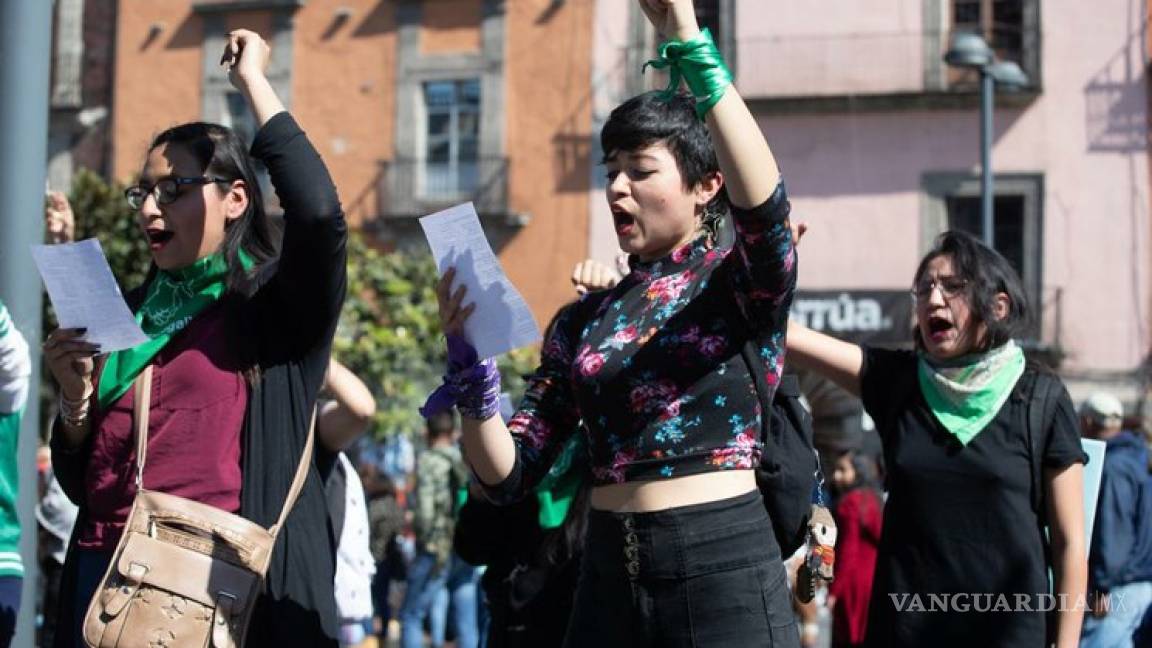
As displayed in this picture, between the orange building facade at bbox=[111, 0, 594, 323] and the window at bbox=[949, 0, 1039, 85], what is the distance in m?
5.65

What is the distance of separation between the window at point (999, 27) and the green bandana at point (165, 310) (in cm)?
2253

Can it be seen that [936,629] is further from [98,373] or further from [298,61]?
[298,61]

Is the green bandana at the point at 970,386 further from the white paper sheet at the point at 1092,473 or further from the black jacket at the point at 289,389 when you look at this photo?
the black jacket at the point at 289,389

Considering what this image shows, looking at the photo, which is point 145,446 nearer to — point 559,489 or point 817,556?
point 817,556

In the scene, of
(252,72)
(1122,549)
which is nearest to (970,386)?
(252,72)

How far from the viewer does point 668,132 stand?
3.36 metres

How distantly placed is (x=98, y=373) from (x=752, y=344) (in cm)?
147

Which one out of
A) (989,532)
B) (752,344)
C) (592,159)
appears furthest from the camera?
(592,159)

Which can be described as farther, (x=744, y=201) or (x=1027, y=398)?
(x=1027, y=398)

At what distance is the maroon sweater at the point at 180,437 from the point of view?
3592mm

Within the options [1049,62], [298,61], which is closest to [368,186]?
[298,61]

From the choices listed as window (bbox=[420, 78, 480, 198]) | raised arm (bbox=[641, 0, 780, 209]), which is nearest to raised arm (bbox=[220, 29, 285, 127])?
raised arm (bbox=[641, 0, 780, 209])

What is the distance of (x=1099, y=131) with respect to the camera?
24828 mm

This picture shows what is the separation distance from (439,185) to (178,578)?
2345 cm
